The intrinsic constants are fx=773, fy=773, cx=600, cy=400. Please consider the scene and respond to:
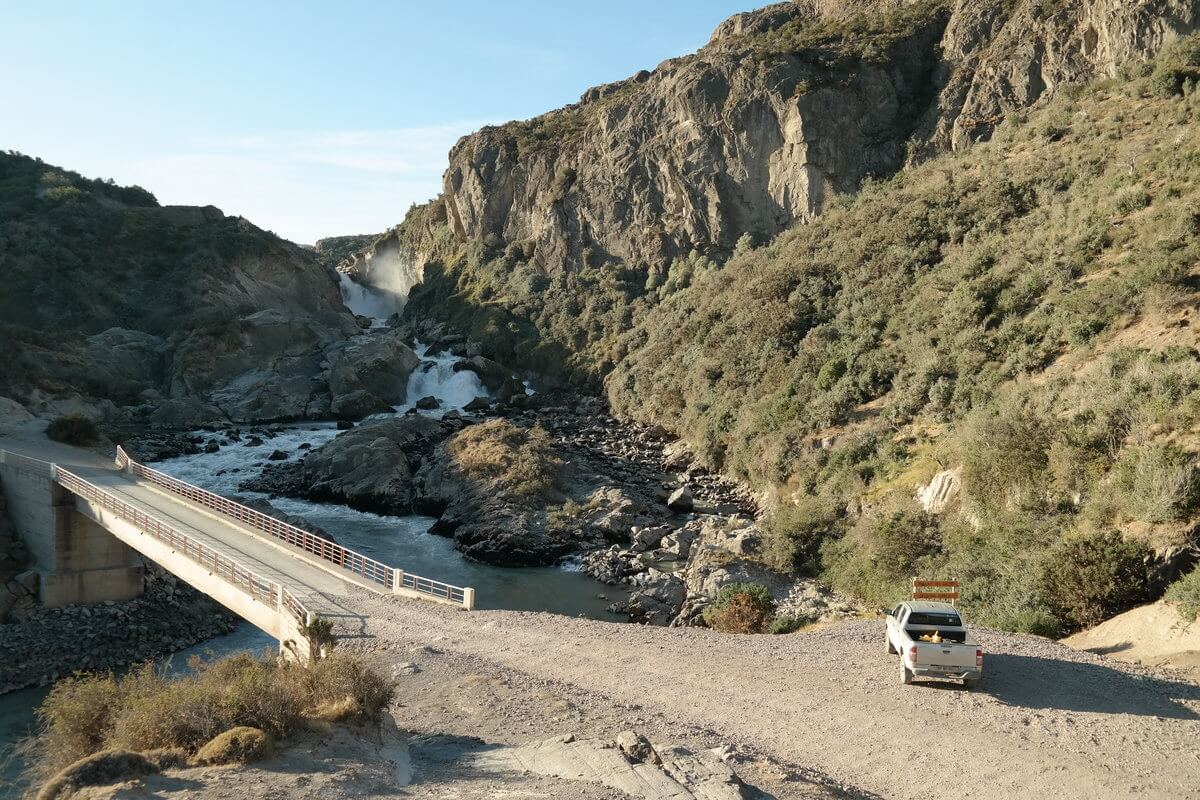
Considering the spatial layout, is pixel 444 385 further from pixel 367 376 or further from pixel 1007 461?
pixel 1007 461

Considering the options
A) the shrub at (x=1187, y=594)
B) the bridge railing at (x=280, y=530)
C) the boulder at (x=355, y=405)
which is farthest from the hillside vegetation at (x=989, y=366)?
the boulder at (x=355, y=405)

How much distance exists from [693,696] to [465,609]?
7.88 meters

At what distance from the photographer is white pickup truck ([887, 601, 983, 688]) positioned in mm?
12391

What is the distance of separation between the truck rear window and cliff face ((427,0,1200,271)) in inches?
1941

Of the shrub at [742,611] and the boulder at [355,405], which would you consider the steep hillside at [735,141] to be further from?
the shrub at [742,611]

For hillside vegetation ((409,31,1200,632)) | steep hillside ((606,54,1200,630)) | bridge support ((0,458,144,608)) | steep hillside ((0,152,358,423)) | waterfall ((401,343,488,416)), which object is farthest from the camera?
waterfall ((401,343,488,416))

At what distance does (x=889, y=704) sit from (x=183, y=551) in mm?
18637

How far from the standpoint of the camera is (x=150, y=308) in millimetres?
70062

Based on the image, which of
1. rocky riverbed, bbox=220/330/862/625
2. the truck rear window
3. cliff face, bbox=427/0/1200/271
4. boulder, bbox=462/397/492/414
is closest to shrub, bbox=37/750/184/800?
the truck rear window

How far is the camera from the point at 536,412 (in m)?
59.7

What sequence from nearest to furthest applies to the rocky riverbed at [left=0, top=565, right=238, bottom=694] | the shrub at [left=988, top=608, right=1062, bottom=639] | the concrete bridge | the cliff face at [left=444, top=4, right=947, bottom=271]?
the shrub at [left=988, top=608, right=1062, bottom=639] → the concrete bridge → the rocky riverbed at [left=0, top=565, right=238, bottom=694] → the cliff face at [left=444, top=4, right=947, bottom=271]

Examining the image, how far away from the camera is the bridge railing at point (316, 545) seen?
20422mm

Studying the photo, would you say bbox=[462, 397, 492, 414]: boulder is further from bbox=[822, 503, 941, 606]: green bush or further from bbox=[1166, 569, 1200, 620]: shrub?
bbox=[1166, 569, 1200, 620]: shrub

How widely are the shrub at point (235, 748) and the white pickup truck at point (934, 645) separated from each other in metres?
9.74
